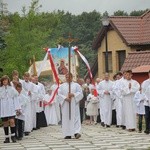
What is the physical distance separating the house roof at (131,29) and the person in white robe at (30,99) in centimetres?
1873

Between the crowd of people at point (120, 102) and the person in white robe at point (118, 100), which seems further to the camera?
the person in white robe at point (118, 100)

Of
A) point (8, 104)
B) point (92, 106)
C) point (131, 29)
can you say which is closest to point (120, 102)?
point (92, 106)

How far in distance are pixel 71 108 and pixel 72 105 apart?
10 centimetres

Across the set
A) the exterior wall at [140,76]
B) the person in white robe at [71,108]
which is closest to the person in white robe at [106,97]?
the exterior wall at [140,76]

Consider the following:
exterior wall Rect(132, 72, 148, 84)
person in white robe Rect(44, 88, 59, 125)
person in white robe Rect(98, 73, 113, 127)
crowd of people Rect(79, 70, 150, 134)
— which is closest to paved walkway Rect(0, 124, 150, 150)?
crowd of people Rect(79, 70, 150, 134)

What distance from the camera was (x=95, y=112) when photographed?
2441cm

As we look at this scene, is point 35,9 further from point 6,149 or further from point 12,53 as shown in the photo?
point 6,149

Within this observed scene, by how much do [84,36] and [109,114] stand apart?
5918 centimetres

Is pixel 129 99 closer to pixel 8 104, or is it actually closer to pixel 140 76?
pixel 8 104

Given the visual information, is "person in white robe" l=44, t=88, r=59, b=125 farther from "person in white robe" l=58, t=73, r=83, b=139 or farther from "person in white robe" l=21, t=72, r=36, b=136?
"person in white robe" l=58, t=73, r=83, b=139

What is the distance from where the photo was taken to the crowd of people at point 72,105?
16.7m

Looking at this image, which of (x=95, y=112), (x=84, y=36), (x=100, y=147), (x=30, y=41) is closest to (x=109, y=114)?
(x=95, y=112)

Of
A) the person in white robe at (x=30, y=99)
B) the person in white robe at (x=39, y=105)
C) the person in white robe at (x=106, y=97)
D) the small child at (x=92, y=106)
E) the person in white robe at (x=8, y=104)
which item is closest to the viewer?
the person in white robe at (x=8, y=104)

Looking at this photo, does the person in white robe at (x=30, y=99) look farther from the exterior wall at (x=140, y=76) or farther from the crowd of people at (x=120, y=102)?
the exterior wall at (x=140, y=76)
